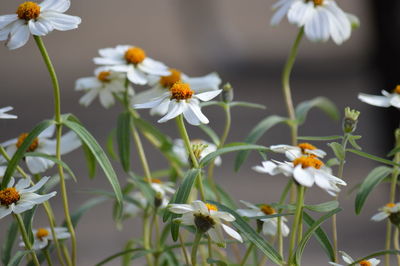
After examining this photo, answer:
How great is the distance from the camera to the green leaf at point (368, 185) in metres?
0.62

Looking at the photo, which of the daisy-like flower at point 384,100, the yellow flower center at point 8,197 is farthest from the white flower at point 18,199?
the daisy-like flower at point 384,100

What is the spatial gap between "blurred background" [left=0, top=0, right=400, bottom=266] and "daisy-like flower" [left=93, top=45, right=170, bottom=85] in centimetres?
41

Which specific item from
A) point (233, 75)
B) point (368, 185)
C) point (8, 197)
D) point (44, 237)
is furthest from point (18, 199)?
point (233, 75)

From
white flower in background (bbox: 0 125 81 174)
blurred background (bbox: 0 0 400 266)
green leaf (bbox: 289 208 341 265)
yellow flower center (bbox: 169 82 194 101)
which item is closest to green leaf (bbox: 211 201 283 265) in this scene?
green leaf (bbox: 289 208 341 265)

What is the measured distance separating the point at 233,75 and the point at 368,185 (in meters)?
3.44

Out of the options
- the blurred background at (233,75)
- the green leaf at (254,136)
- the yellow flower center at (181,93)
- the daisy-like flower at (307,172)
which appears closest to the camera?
the daisy-like flower at (307,172)

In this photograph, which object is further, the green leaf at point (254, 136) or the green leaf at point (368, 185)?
the green leaf at point (254, 136)

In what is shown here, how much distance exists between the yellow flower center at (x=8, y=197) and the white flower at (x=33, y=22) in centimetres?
14

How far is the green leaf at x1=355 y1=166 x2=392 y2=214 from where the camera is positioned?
623 mm

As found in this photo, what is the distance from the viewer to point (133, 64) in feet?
2.59

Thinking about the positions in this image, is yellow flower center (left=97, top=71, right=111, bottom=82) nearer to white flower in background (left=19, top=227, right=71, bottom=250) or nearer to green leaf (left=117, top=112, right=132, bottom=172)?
green leaf (left=117, top=112, right=132, bottom=172)

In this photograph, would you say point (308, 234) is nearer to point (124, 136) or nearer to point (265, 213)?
point (265, 213)

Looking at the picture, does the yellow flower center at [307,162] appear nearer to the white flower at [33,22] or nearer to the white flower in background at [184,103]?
the white flower in background at [184,103]

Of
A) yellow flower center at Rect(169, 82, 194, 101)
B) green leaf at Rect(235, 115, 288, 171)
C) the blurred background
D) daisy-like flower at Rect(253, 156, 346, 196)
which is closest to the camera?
daisy-like flower at Rect(253, 156, 346, 196)
